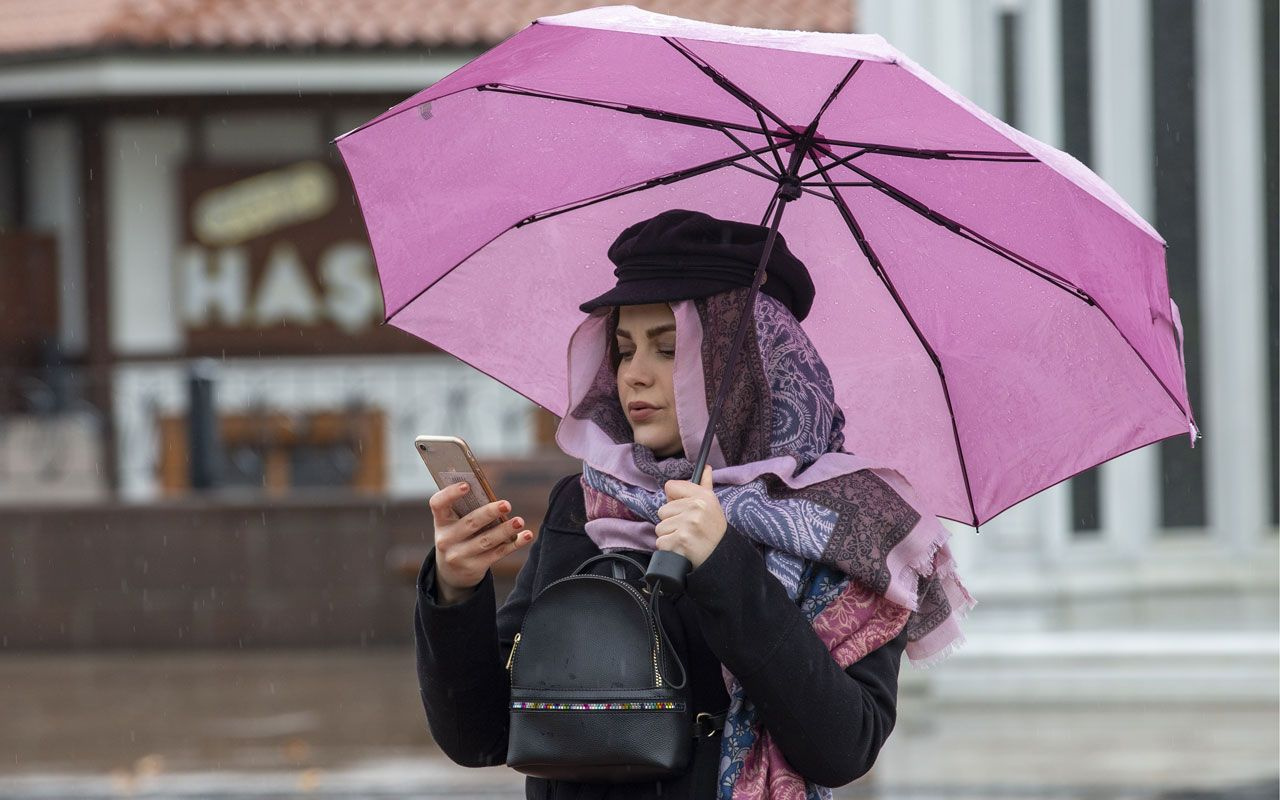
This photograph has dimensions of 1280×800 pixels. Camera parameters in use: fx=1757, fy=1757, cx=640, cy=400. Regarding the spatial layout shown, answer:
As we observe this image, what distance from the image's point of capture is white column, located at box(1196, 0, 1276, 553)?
29.8ft

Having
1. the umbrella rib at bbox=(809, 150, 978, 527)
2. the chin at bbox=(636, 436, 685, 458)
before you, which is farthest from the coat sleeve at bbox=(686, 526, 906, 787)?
the umbrella rib at bbox=(809, 150, 978, 527)

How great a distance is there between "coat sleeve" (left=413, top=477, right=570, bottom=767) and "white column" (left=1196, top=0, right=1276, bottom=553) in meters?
7.21

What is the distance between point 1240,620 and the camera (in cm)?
888

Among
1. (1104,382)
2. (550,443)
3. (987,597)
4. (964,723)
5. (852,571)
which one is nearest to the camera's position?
(852,571)

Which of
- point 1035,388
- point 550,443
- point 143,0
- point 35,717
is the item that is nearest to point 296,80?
point 143,0

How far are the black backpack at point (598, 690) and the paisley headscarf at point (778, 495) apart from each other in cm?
13

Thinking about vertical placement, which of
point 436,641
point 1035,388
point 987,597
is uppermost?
point 1035,388

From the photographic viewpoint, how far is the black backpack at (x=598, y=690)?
7.79 feet

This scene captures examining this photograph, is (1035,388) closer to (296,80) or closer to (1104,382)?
(1104,382)

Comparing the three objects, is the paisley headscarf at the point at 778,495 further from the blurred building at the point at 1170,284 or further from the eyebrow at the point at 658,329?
the blurred building at the point at 1170,284

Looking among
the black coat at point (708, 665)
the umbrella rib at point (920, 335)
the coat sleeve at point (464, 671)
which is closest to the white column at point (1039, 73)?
the umbrella rib at point (920, 335)

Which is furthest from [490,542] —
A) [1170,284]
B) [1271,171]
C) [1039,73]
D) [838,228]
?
[1271,171]

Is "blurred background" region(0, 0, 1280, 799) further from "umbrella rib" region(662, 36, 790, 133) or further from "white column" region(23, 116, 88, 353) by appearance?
"umbrella rib" region(662, 36, 790, 133)

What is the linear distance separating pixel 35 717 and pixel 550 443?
591 cm
